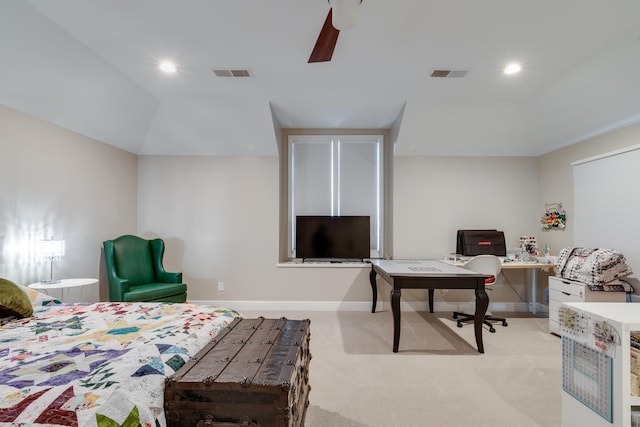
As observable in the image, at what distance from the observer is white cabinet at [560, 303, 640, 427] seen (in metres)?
1.48

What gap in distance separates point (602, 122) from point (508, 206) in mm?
1535

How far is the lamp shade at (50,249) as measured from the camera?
292cm

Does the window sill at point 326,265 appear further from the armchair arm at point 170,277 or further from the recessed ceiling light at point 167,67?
the recessed ceiling light at point 167,67

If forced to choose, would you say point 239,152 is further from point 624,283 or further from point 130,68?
point 624,283

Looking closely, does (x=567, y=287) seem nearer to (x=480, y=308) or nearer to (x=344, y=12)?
(x=480, y=308)

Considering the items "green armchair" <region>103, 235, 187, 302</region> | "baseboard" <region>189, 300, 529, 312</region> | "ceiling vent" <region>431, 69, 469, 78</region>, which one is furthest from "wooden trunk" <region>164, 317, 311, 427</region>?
"baseboard" <region>189, 300, 529, 312</region>

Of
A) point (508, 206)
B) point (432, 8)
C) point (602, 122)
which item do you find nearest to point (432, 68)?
point (432, 8)

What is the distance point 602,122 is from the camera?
3.43 metres

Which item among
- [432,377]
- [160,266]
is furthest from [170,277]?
[432,377]

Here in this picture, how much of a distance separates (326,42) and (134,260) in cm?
358

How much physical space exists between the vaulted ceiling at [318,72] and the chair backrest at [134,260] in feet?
4.35

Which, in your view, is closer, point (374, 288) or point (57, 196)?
point (57, 196)

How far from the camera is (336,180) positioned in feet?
16.3

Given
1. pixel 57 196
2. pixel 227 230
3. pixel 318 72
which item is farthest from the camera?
pixel 227 230
